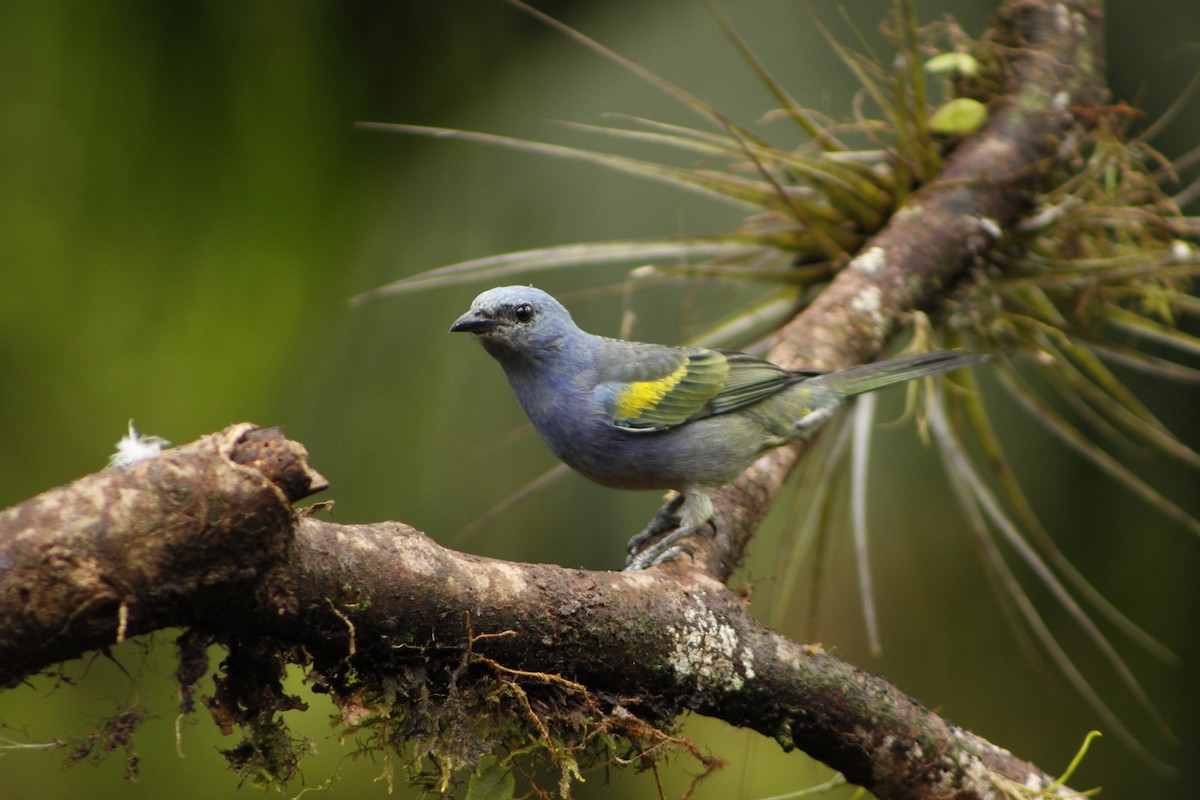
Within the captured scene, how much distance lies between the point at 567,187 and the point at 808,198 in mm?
978

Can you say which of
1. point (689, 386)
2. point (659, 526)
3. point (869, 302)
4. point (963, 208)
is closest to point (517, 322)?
point (689, 386)

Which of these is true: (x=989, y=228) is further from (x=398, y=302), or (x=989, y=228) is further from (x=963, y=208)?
(x=398, y=302)

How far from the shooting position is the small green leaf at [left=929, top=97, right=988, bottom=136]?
377 centimetres

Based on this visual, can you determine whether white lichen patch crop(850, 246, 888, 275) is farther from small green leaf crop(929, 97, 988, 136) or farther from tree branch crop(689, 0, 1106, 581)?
small green leaf crop(929, 97, 988, 136)

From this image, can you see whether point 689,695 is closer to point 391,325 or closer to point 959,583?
point 391,325

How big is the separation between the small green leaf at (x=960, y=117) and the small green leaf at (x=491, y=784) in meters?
2.97

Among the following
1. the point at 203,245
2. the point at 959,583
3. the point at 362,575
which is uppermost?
the point at 203,245

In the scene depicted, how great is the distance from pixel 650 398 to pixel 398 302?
128 cm

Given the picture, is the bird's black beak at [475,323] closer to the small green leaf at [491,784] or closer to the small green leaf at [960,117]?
the small green leaf at [491,784]

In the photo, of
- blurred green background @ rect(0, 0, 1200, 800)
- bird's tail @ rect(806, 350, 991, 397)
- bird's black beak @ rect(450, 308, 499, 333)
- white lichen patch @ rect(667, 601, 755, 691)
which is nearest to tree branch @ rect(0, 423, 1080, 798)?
white lichen patch @ rect(667, 601, 755, 691)

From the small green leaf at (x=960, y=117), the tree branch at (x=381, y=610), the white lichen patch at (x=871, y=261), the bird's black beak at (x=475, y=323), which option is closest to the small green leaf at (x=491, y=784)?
the tree branch at (x=381, y=610)

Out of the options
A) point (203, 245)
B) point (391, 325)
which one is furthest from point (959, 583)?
point (203, 245)

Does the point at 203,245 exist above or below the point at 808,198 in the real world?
below

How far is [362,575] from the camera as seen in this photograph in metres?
1.71
